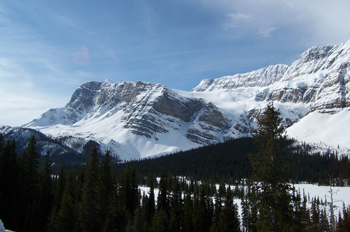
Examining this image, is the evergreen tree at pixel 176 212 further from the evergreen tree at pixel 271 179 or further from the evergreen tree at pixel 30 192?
the evergreen tree at pixel 271 179

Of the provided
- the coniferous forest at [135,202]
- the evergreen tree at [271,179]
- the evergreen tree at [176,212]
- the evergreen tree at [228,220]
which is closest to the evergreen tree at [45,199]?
the coniferous forest at [135,202]

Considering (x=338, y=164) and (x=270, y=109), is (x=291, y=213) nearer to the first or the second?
(x=270, y=109)

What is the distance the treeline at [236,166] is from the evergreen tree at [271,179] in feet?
359

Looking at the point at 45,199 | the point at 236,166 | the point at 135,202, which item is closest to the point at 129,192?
the point at 135,202

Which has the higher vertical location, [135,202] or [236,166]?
[236,166]

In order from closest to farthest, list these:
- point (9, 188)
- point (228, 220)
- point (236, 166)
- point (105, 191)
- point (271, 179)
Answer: point (271, 179) → point (105, 191) → point (9, 188) → point (228, 220) → point (236, 166)

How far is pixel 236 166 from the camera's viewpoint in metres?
160

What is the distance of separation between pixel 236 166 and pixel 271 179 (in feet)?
487

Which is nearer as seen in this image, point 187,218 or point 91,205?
point 91,205

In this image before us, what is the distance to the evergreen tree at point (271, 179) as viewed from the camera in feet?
54.7

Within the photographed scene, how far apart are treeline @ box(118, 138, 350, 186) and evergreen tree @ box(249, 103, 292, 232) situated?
109 meters

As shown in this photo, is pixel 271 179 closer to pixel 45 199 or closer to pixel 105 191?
pixel 105 191

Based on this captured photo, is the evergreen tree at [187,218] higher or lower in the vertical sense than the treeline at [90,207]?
lower

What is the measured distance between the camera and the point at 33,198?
147 feet
